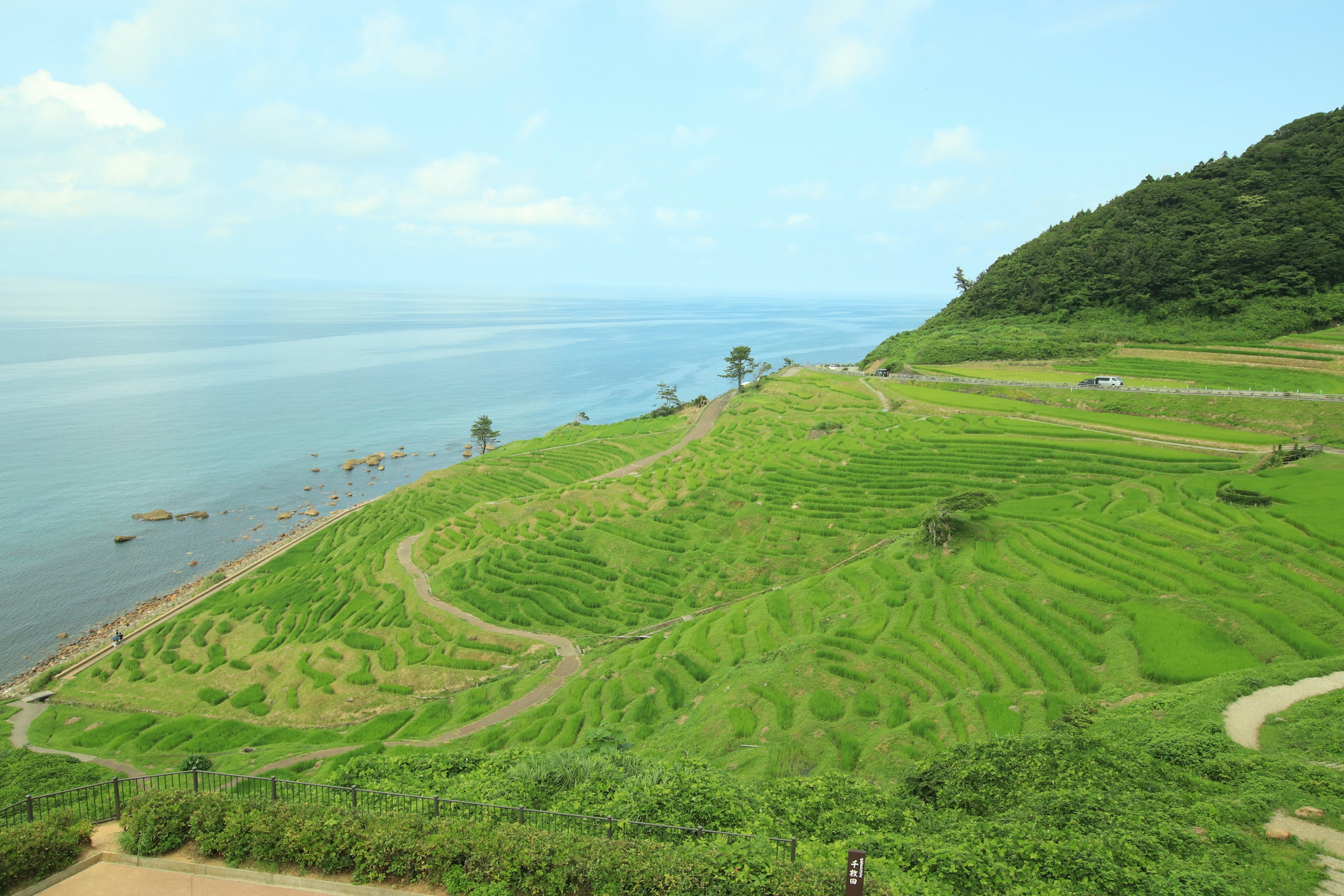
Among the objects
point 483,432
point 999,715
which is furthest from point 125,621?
point 999,715

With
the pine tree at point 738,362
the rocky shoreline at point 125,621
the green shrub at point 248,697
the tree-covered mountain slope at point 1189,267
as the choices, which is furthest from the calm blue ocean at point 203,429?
the tree-covered mountain slope at point 1189,267

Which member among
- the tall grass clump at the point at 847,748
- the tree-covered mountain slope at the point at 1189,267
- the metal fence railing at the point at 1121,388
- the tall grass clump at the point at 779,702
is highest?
the tree-covered mountain slope at the point at 1189,267

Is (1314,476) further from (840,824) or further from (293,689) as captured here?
(293,689)

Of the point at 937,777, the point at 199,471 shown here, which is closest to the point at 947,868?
the point at 937,777

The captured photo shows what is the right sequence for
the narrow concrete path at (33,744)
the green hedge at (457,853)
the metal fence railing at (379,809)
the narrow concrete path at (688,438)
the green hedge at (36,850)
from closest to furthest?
1. the green hedge at (457,853)
2. the green hedge at (36,850)
3. the metal fence railing at (379,809)
4. the narrow concrete path at (33,744)
5. the narrow concrete path at (688,438)

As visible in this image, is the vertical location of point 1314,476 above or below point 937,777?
above

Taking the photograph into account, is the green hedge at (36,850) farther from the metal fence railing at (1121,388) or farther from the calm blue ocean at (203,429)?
the metal fence railing at (1121,388)
